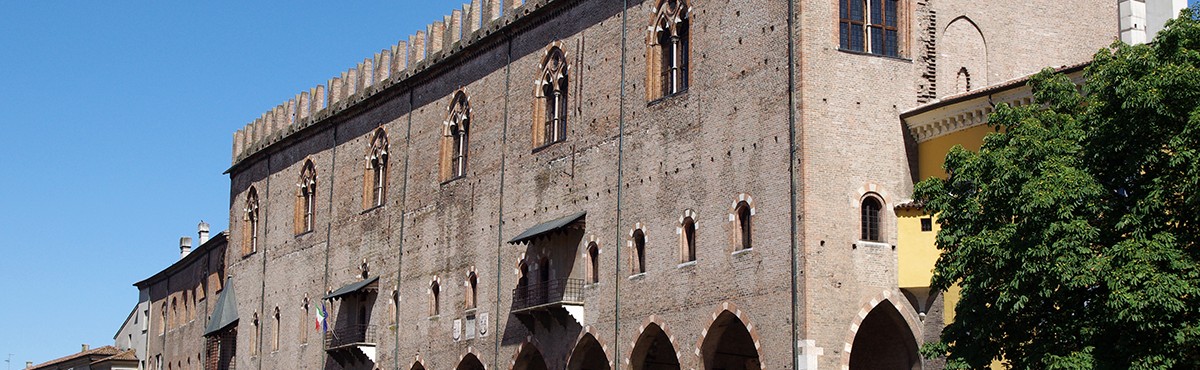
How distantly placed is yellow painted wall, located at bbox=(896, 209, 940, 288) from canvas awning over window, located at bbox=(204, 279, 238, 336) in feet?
87.9

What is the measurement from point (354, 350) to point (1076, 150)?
2374 cm

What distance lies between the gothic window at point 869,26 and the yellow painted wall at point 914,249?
2.77m

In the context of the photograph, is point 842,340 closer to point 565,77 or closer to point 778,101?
point 778,101

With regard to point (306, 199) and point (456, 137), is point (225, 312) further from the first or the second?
point (456, 137)

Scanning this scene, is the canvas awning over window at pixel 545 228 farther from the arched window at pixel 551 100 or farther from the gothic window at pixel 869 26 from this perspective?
the gothic window at pixel 869 26

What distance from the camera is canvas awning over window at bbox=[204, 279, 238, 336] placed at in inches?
1911

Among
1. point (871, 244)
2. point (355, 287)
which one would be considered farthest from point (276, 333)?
point (871, 244)

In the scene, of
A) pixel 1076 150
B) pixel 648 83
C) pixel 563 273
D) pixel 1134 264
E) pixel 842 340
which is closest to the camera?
pixel 1134 264

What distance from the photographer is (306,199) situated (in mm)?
45844

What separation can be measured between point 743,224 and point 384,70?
16777mm

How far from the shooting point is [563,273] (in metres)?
32.5

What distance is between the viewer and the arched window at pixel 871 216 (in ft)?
87.2

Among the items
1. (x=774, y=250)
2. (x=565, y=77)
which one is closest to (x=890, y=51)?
(x=774, y=250)

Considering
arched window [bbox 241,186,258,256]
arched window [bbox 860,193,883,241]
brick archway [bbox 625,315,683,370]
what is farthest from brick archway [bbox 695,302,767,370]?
arched window [bbox 241,186,258,256]
